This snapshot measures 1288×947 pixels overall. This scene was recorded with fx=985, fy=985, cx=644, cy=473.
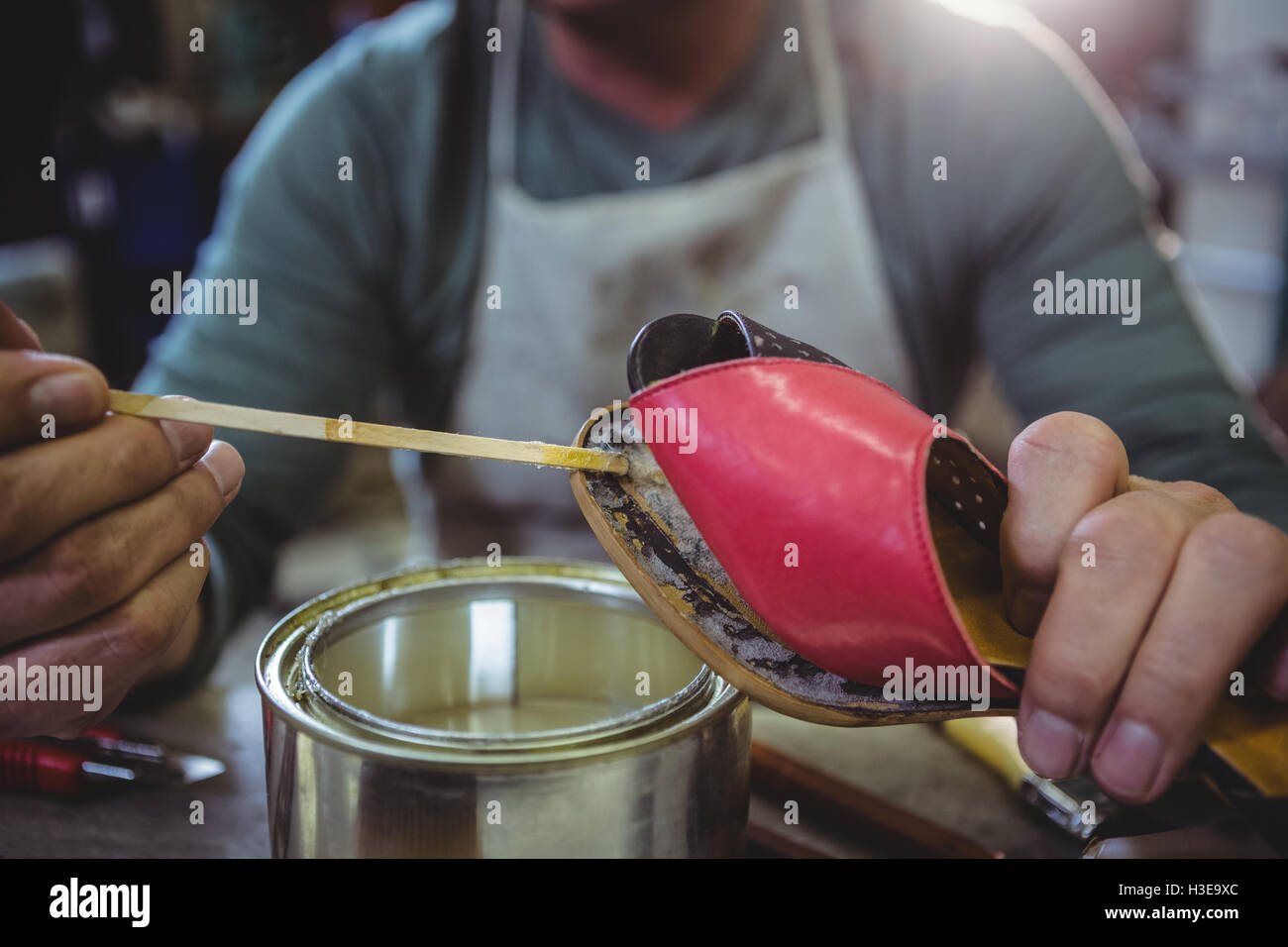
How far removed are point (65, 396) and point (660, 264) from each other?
889 mm

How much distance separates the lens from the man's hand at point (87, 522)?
50 cm

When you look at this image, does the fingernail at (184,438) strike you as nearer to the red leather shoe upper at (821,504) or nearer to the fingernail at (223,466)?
the fingernail at (223,466)

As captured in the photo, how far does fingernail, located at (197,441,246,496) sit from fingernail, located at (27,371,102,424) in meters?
0.10

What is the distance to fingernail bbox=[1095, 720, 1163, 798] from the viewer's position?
46 centimetres

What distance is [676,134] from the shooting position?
4.38 feet

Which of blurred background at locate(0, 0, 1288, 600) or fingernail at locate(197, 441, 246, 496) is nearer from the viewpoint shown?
fingernail at locate(197, 441, 246, 496)

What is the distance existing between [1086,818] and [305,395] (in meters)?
1.01

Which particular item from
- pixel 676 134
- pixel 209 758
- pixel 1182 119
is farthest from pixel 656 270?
pixel 1182 119

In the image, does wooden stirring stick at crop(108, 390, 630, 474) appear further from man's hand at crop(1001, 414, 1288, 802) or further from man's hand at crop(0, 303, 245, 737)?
man's hand at crop(1001, 414, 1288, 802)

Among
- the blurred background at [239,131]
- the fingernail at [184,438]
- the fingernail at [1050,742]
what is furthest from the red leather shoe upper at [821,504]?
the blurred background at [239,131]

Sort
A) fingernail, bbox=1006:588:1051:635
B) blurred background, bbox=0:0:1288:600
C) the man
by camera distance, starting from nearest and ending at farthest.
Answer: fingernail, bbox=1006:588:1051:635
the man
blurred background, bbox=0:0:1288:600

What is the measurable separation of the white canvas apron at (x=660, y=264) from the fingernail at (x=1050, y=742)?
0.86 m

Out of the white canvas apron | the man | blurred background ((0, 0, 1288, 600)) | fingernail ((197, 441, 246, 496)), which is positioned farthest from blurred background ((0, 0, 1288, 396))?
fingernail ((197, 441, 246, 496))

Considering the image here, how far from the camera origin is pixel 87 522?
1.78ft
